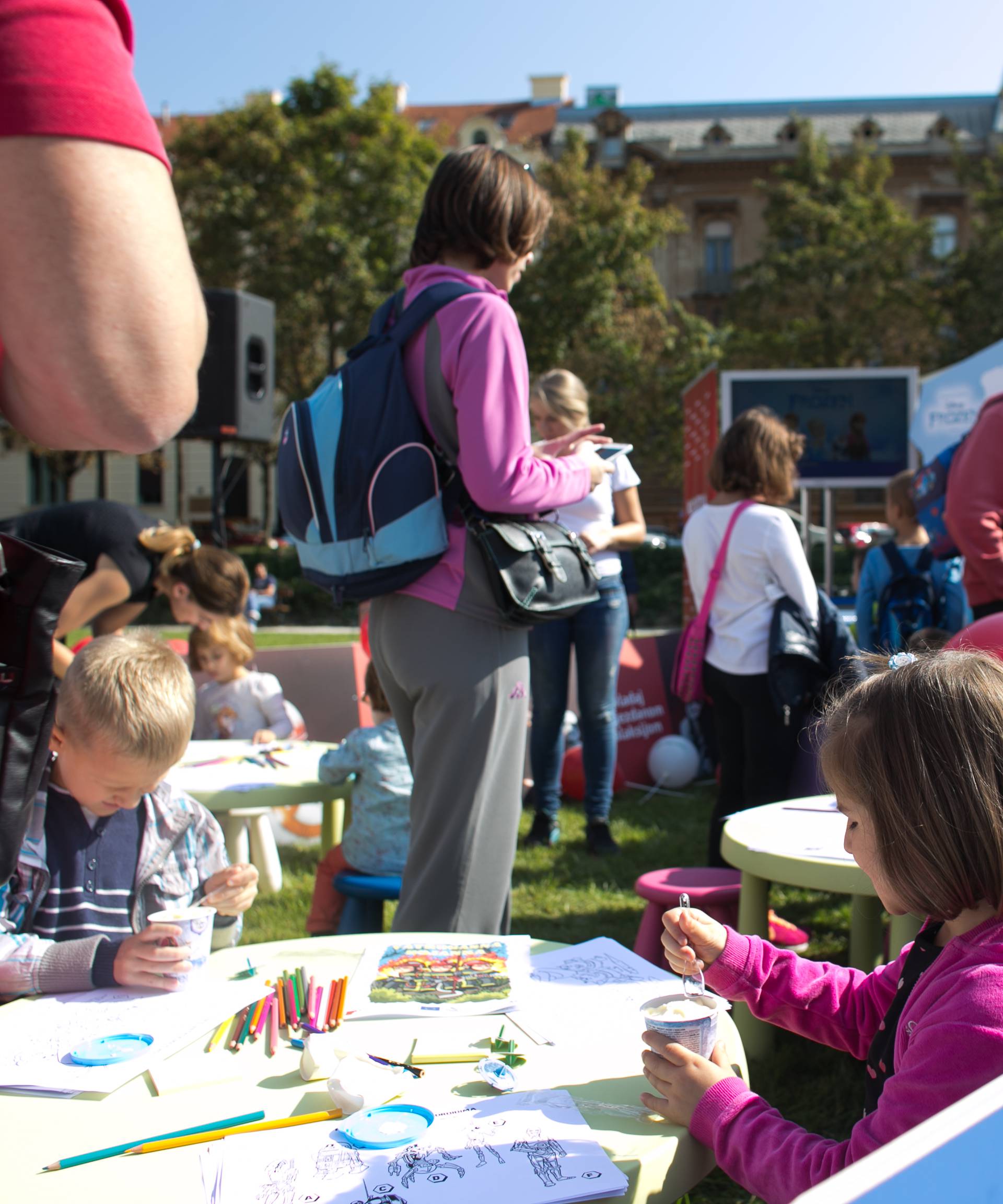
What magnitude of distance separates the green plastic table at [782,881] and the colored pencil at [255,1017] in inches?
51.0

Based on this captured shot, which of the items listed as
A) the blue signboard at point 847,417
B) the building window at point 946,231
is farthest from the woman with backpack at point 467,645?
the building window at point 946,231

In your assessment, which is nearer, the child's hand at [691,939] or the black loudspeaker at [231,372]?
the child's hand at [691,939]

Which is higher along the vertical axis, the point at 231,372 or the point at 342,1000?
the point at 231,372

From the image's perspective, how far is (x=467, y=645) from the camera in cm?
231

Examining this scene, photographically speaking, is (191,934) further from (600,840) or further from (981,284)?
(981,284)

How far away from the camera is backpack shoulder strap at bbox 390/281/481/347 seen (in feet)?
7.73

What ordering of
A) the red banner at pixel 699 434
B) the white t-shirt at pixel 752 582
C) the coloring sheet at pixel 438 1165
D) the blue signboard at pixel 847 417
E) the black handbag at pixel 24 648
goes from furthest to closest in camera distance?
the blue signboard at pixel 847 417
the red banner at pixel 699 434
the white t-shirt at pixel 752 582
the black handbag at pixel 24 648
the coloring sheet at pixel 438 1165

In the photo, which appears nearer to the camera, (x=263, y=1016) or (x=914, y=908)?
(x=914, y=908)

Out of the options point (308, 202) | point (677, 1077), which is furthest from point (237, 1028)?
point (308, 202)

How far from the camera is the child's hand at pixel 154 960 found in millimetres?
1590

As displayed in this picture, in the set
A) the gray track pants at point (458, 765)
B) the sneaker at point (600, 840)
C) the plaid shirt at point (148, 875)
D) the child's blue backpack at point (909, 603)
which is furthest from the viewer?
the child's blue backpack at point (909, 603)

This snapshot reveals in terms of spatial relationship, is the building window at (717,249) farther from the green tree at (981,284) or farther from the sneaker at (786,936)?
the sneaker at (786,936)

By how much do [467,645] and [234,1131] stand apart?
4.11ft

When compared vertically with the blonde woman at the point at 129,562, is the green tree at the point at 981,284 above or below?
above
